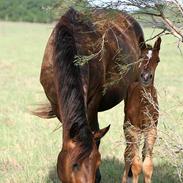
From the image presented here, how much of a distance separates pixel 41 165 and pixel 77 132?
2614mm

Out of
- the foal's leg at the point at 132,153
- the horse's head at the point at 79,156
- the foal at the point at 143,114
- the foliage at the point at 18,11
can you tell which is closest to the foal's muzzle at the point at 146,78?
the foal at the point at 143,114

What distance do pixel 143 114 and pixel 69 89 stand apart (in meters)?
1.19

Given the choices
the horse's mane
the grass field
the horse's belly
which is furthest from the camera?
the horse's belly

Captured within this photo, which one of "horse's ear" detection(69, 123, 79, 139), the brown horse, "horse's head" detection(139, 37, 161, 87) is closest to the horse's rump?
the brown horse

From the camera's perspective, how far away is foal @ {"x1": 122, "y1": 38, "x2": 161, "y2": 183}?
4.52 metres

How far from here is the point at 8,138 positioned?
7121 millimetres

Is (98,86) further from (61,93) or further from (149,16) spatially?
(149,16)

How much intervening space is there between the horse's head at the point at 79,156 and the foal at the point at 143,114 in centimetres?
99

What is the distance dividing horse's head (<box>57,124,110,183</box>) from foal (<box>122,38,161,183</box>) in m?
0.99

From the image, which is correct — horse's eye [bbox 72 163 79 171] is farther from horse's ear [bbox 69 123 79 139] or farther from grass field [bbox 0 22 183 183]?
grass field [bbox 0 22 183 183]

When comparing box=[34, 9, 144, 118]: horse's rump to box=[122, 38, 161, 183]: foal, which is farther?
box=[122, 38, 161, 183]: foal

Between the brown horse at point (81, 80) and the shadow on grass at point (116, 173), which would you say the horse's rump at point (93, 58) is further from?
the shadow on grass at point (116, 173)

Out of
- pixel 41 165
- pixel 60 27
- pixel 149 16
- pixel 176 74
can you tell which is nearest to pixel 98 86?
pixel 60 27

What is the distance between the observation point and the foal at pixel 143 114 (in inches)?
178
